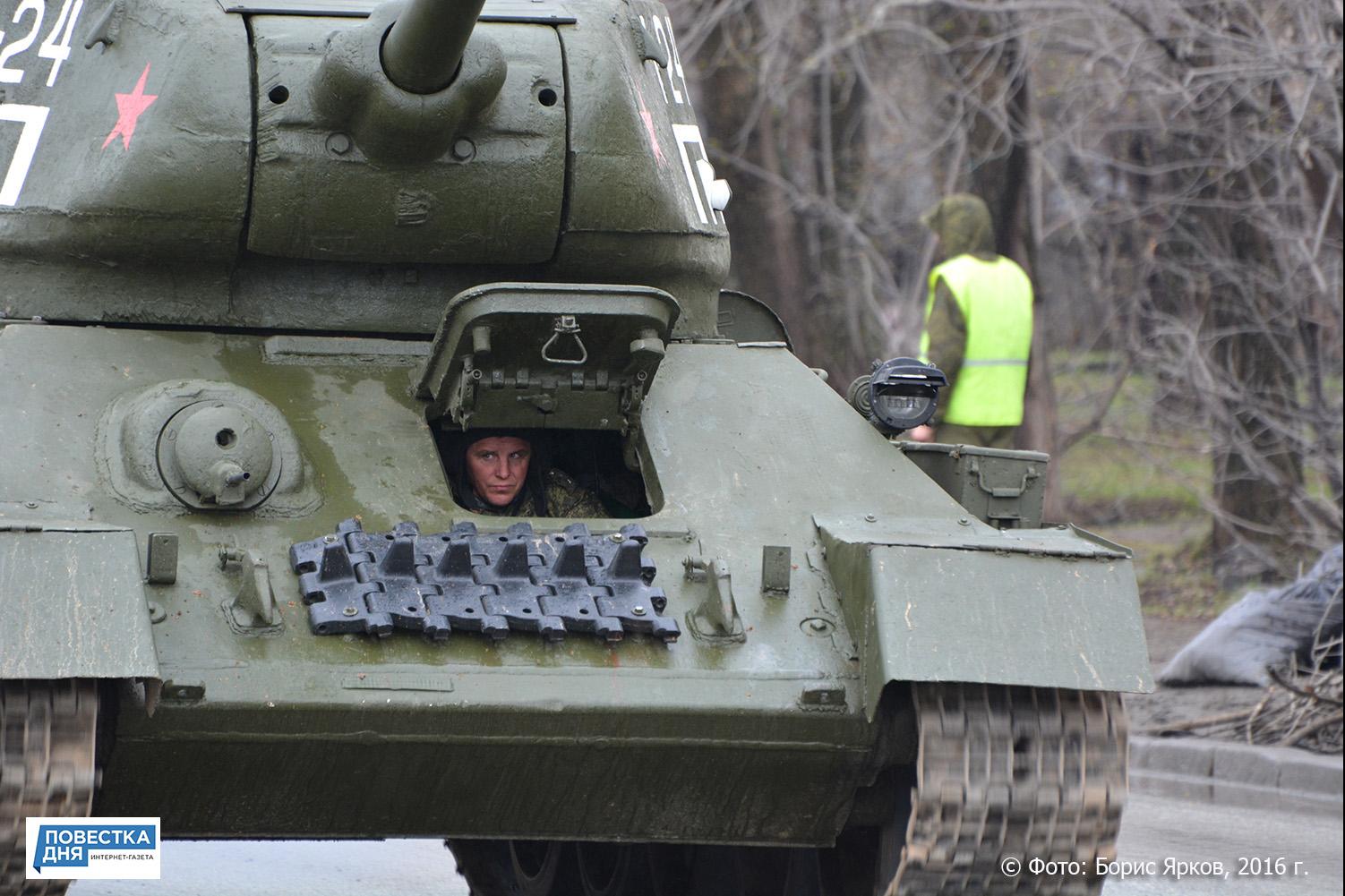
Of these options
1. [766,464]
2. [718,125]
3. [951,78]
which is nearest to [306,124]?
[766,464]

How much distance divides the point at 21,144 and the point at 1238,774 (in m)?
6.22

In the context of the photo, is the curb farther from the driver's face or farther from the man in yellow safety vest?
the driver's face

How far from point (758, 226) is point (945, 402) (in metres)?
7.22

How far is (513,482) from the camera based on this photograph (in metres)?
6.58

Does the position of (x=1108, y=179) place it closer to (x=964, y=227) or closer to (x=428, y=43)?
(x=964, y=227)

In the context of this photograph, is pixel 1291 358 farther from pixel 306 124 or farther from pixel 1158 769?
pixel 306 124

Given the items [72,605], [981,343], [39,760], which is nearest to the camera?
[39,760]

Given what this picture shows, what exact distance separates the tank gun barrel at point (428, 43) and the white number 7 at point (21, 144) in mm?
1151

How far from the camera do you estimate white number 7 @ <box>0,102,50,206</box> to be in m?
Result: 6.74

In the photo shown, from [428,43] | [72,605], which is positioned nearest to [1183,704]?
[428,43]

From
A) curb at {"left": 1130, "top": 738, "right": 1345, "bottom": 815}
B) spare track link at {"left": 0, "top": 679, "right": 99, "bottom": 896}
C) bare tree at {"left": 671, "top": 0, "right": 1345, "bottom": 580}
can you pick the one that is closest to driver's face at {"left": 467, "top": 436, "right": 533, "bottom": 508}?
spare track link at {"left": 0, "top": 679, "right": 99, "bottom": 896}

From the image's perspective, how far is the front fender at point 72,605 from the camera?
5215mm

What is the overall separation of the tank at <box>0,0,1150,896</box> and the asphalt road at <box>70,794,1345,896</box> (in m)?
1.39

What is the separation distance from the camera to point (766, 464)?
6516 millimetres
